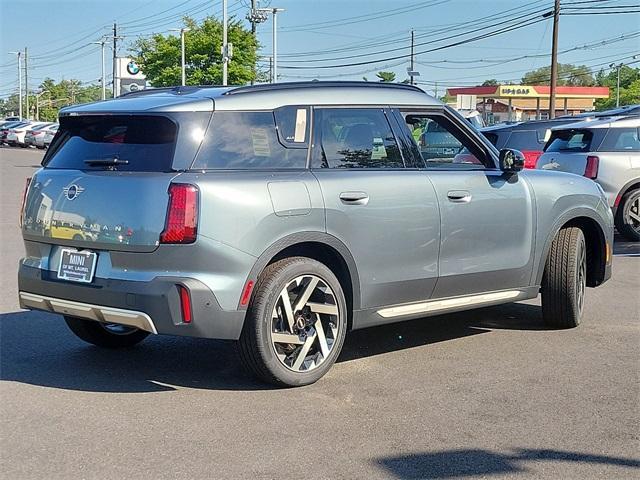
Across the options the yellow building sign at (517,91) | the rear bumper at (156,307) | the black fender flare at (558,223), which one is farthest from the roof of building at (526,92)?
the rear bumper at (156,307)

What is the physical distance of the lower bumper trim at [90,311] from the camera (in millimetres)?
5148

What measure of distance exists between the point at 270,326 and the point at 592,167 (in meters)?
8.85

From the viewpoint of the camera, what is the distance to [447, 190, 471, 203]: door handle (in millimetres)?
6363

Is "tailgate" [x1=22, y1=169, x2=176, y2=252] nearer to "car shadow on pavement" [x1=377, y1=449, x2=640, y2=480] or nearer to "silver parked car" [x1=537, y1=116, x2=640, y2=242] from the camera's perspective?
"car shadow on pavement" [x1=377, y1=449, x2=640, y2=480]

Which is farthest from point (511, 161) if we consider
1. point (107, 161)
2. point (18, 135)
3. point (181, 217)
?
point (18, 135)

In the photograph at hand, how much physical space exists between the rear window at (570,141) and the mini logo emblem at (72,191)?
956 cm

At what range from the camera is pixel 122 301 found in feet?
17.0

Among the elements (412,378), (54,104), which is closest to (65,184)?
(412,378)

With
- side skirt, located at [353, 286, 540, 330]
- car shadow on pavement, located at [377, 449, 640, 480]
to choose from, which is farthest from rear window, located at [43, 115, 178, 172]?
car shadow on pavement, located at [377, 449, 640, 480]

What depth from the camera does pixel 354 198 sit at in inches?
229

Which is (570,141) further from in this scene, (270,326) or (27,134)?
(27,134)

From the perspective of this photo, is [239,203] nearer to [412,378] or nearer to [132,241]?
[132,241]

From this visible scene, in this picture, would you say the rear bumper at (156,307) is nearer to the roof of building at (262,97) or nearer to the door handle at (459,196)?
→ the roof of building at (262,97)

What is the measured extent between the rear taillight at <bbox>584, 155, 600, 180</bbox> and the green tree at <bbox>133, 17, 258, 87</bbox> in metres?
39.7
